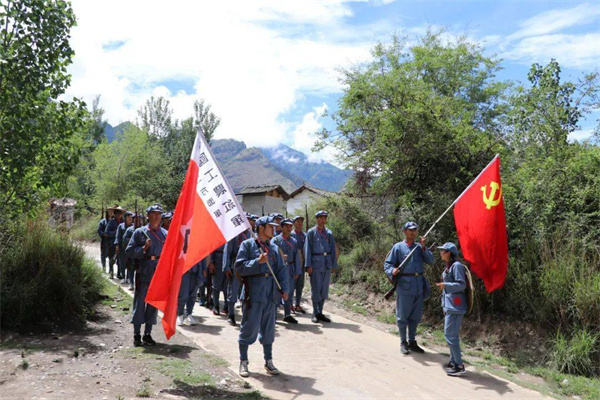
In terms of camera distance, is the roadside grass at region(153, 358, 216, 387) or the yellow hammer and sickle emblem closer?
the roadside grass at region(153, 358, 216, 387)

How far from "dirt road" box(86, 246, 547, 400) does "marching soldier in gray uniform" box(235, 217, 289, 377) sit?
0.37 meters

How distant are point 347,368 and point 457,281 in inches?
82.5

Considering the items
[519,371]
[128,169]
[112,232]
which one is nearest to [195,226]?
[519,371]

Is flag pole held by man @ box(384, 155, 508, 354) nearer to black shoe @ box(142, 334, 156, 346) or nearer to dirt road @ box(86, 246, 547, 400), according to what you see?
dirt road @ box(86, 246, 547, 400)

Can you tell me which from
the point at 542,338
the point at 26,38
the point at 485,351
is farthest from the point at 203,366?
the point at 26,38

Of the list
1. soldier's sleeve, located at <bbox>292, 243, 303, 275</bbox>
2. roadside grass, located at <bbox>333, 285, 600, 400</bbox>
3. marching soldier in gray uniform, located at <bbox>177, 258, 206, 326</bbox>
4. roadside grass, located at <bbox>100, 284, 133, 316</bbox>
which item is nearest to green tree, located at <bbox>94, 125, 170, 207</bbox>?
roadside grass, located at <bbox>100, 284, 133, 316</bbox>

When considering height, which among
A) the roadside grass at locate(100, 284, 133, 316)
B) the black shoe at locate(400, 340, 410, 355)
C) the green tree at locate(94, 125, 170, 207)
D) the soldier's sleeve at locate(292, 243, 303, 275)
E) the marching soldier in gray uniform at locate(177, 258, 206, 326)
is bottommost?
the black shoe at locate(400, 340, 410, 355)

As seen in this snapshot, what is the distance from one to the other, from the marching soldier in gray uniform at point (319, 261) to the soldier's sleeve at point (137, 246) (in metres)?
3.74

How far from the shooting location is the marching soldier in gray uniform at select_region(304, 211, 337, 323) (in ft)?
32.9

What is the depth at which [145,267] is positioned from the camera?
7.63m

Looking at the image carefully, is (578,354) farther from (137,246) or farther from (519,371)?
(137,246)

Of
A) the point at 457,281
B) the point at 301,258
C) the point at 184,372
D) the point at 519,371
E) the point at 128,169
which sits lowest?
the point at 519,371

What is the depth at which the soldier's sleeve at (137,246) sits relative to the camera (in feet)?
24.8

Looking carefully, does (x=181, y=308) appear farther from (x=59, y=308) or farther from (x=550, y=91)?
(x=550, y=91)
